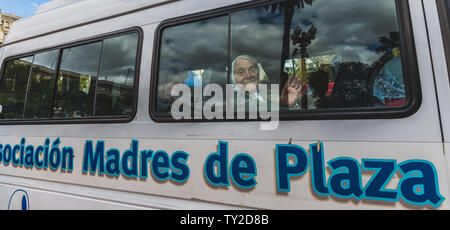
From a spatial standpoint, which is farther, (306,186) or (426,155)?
(306,186)

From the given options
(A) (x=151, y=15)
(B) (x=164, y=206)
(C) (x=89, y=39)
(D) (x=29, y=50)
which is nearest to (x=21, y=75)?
(D) (x=29, y=50)

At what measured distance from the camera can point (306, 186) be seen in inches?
57.2

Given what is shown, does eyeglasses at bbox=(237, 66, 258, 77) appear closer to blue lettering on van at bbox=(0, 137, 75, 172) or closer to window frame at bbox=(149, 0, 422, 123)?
window frame at bbox=(149, 0, 422, 123)

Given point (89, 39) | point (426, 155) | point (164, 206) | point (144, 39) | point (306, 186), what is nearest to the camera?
point (426, 155)

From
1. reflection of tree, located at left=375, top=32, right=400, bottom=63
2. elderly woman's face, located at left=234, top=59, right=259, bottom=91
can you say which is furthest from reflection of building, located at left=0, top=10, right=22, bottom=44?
reflection of tree, located at left=375, top=32, right=400, bottom=63

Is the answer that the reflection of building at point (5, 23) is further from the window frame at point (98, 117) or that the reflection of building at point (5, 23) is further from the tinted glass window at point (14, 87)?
the window frame at point (98, 117)

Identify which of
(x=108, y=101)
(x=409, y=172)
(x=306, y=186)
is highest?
(x=108, y=101)

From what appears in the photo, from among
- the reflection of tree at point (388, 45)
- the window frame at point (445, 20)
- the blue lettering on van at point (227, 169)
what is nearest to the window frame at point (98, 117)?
the blue lettering on van at point (227, 169)

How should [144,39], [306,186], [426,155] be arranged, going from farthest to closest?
[144,39], [306,186], [426,155]

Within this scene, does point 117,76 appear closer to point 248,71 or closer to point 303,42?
point 248,71

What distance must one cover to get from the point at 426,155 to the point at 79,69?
2870mm

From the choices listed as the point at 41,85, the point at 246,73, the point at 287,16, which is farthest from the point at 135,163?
the point at 41,85

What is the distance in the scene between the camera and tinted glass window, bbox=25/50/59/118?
2.61m
